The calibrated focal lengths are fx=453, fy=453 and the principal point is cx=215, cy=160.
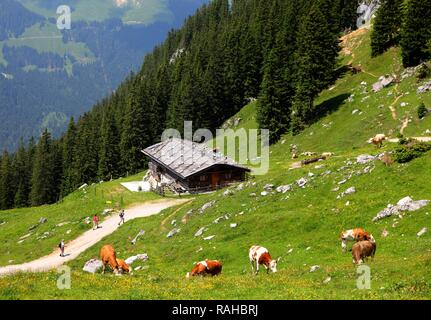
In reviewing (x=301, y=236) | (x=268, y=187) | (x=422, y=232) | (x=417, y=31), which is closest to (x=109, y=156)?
(x=417, y=31)

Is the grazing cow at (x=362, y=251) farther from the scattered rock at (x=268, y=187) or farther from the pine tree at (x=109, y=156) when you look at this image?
the pine tree at (x=109, y=156)

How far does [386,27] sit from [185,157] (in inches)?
1723

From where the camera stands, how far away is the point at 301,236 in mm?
31984

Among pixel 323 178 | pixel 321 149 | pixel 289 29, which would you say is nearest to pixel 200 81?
pixel 289 29

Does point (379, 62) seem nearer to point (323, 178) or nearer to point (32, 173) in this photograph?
point (323, 178)

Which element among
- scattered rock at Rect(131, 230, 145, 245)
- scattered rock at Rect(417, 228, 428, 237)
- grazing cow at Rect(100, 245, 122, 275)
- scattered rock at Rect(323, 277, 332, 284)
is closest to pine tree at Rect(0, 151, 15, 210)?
scattered rock at Rect(131, 230, 145, 245)

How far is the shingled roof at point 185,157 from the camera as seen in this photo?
6400 cm

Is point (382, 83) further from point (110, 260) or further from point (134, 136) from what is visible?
point (110, 260)

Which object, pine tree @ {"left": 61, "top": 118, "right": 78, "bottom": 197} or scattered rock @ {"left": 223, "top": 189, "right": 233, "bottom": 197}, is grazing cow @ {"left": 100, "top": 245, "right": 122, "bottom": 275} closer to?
scattered rock @ {"left": 223, "top": 189, "right": 233, "bottom": 197}

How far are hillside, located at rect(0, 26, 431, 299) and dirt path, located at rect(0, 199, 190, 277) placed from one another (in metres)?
2.51

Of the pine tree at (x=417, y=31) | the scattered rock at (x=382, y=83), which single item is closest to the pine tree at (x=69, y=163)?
the scattered rock at (x=382, y=83)

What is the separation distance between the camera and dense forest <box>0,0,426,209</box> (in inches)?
3204

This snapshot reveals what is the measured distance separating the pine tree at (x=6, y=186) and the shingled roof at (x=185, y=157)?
64951 millimetres

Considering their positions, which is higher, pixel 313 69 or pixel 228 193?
pixel 313 69
